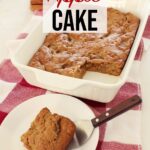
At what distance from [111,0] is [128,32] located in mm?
167

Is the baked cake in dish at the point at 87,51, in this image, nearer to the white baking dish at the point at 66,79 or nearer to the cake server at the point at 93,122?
the white baking dish at the point at 66,79

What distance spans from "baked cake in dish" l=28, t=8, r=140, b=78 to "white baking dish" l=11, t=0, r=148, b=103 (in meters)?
0.02

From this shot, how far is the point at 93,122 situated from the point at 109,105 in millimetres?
120

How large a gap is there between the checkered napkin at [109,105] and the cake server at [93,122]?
46 mm

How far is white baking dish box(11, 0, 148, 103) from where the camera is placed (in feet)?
2.48

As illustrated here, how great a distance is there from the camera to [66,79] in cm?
76

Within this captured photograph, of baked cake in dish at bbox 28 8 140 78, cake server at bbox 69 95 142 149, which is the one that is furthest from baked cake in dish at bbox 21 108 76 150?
baked cake in dish at bbox 28 8 140 78

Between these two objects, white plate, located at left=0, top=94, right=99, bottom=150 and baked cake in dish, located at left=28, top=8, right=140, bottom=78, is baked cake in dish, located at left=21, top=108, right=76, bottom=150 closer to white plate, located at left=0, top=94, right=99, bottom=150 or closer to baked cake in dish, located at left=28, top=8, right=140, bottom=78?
white plate, located at left=0, top=94, right=99, bottom=150

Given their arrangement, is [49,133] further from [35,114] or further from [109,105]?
[109,105]

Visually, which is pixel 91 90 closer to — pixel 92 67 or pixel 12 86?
pixel 92 67

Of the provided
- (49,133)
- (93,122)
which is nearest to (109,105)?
(93,122)

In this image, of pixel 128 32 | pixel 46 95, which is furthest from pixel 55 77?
pixel 128 32

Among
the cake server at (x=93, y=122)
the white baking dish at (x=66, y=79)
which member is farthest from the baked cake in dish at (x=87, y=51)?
the cake server at (x=93, y=122)

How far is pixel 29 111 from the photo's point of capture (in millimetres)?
795
